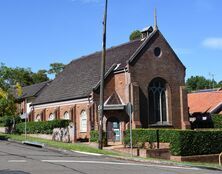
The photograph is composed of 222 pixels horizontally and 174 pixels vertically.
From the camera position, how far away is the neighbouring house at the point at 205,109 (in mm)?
48463

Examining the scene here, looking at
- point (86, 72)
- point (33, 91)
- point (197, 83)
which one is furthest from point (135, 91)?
point (197, 83)

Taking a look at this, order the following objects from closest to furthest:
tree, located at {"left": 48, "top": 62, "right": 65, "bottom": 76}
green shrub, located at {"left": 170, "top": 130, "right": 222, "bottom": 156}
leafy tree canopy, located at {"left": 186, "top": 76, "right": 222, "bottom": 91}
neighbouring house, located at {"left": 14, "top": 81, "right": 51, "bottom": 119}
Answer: green shrub, located at {"left": 170, "top": 130, "right": 222, "bottom": 156} < neighbouring house, located at {"left": 14, "top": 81, "right": 51, "bottom": 119} < tree, located at {"left": 48, "top": 62, "right": 65, "bottom": 76} < leafy tree canopy, located at {"left": 186, "top": 76, "right": 222, "bottom": 91}

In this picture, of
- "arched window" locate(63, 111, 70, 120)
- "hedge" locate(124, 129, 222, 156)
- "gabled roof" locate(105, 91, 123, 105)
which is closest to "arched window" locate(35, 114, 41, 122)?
"arched window" locate(63, 111, 70, 120)

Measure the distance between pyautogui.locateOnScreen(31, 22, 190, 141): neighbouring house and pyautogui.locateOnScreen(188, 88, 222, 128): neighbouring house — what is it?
4681 millimetres

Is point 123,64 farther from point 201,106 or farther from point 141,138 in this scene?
point 201,106

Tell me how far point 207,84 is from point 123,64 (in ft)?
346

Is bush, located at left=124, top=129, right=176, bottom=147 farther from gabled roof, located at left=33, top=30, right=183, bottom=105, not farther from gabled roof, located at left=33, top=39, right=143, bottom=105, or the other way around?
gabled roof, located at left=33, top=39, right=143, bottom=105

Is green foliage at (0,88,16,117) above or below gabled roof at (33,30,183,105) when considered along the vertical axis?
below

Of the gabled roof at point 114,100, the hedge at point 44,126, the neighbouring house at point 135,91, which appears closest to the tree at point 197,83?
the neighbouring house at point 135,91

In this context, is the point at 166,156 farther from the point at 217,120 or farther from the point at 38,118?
the point at 38,118

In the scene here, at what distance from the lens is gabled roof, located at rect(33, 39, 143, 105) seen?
145ft

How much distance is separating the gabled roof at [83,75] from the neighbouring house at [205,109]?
446 inches

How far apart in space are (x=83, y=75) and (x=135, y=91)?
917cm

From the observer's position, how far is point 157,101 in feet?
144
